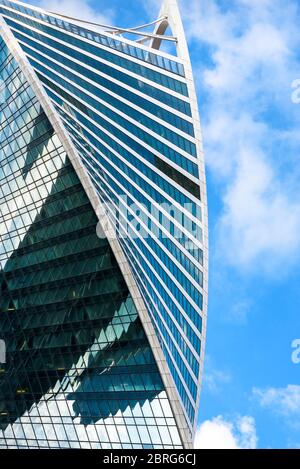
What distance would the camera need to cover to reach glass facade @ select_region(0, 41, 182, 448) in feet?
190

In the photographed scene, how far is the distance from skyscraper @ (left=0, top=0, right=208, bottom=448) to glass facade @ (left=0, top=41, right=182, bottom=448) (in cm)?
14

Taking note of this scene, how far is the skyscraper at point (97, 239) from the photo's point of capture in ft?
191

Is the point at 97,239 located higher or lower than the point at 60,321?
higher

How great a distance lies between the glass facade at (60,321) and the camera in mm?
57812

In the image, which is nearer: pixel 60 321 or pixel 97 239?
pixel 97 239

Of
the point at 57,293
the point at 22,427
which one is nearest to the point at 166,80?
the point at 57,293

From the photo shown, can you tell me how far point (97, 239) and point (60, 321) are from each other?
10.1 m

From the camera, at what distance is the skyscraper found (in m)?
58.2

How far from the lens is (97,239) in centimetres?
Result: 5919

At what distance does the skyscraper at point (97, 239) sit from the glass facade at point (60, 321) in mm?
138

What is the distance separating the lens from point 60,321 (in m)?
63.3
